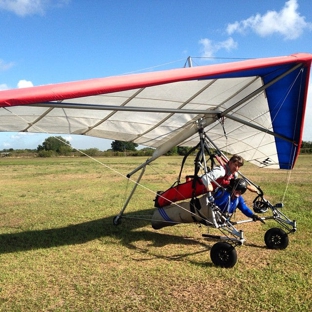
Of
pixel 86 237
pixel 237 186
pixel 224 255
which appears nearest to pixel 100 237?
pixel 86 237

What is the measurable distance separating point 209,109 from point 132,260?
8.87ft

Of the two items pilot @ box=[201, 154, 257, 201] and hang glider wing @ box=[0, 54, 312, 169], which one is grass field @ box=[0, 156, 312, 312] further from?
hang glider wing @ box=[0, 54, 312, 169]

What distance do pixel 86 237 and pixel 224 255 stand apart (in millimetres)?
2740

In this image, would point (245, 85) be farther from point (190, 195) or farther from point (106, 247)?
point (106, 247)

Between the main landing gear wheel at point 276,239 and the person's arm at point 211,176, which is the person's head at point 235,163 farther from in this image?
the main landing gear wheel at point 276,239

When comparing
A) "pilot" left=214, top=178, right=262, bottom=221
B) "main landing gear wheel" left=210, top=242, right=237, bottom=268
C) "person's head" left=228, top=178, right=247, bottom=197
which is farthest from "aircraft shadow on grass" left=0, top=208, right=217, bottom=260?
"person's head" left=228, top=178, right=247, bottom=197

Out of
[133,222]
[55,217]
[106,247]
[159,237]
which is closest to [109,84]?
[106,247]

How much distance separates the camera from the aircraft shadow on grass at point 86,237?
5410mm

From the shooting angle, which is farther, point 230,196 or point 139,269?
point 230,196

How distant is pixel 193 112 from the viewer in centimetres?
486

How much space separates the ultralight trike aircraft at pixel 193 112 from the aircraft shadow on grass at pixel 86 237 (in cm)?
33

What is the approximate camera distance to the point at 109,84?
3.14 m

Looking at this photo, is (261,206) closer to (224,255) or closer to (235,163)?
(235,163)

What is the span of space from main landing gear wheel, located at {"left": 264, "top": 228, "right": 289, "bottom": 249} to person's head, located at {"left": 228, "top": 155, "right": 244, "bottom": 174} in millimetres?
1099
